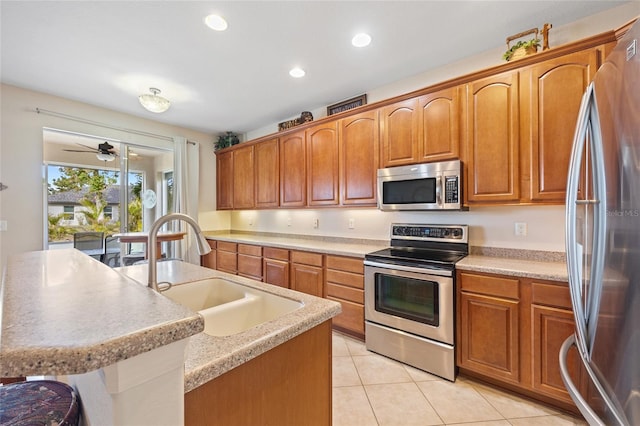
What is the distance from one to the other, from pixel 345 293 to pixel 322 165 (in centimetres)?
151

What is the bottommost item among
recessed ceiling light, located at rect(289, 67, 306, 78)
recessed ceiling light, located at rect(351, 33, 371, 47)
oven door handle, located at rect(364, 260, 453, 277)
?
oven door handle, located at rect(364, 260, 453, 277)

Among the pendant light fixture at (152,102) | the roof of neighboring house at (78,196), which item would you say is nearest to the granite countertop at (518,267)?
the pendant light fixture at (152,102)

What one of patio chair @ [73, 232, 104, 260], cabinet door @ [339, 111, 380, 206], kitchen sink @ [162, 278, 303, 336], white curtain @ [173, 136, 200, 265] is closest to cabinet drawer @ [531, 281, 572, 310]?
cabinet door @ [339, 111, 380, 206]

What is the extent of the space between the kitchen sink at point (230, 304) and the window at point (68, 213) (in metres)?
4.29

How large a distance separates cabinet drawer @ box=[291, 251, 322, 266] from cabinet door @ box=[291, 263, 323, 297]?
0.15 feet

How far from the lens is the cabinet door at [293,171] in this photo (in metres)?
3.48

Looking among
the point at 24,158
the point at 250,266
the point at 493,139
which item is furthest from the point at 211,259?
the point at 493,139

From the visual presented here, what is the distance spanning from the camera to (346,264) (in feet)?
8.94

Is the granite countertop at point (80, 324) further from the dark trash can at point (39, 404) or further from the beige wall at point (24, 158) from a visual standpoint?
the beige wall at point (24, 158)

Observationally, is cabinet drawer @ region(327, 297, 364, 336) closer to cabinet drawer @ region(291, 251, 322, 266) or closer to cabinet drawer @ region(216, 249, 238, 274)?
cabinet drawer @ region(291, 251, 322, 266)

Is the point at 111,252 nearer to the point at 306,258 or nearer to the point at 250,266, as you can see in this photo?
the point at 250,266

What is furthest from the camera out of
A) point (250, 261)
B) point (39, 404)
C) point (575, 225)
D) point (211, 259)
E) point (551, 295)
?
point (211, 259)

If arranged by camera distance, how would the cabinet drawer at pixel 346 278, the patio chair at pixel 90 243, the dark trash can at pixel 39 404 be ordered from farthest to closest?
1. the patio chair at pixel 90 243
2. the cabinet drawer at pixel 346 278
3. the dark trash can at pixel 39 404

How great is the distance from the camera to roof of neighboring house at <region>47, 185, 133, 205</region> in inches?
158
